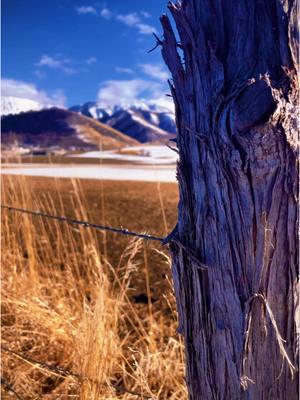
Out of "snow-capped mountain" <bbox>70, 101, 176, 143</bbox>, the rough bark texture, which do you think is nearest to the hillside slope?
"snow-capped mountain" <bbox>70, 101, 176, 143</bbox>

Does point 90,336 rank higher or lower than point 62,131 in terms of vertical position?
lower

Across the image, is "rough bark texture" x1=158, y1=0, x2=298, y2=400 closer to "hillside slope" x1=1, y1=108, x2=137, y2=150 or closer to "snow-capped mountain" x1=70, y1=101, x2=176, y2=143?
"hillside slope" x1=1, y1=108, x2=137, y2=150

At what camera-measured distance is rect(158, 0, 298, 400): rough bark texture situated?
0.63m

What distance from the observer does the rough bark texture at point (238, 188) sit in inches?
24.8

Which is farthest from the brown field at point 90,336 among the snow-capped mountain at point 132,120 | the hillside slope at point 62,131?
the snow-capped mountain at point 132,120

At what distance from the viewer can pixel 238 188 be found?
66cm

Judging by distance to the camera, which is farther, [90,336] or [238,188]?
[90,336]

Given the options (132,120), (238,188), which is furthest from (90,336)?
(132,120)

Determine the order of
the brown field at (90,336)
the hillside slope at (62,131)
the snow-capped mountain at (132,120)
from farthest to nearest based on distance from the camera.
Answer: the snow-capped mountain at (132,120)
the hillside slope at (62,131)
the brown field at (90,336)

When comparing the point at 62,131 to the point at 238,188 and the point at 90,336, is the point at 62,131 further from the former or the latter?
the point at 238,188

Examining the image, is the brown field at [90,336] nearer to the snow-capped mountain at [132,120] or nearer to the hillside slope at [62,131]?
the hillside slope at [62,131]

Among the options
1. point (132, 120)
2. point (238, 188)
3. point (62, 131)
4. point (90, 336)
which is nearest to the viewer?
point (238, 188)

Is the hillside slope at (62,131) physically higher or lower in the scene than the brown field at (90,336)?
higher

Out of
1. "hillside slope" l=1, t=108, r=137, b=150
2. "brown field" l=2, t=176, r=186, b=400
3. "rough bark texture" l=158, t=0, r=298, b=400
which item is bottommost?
"brown field" l=2, t=176, r=186, b=400
